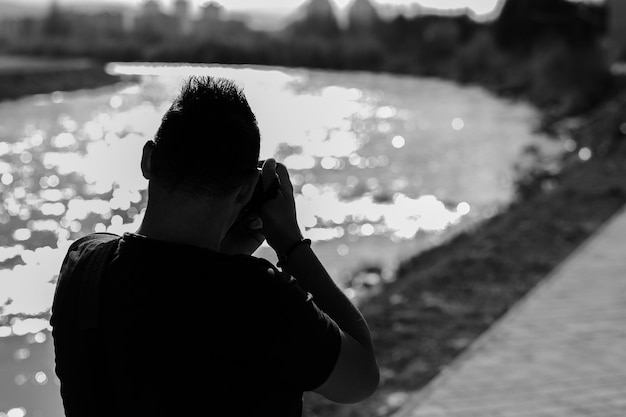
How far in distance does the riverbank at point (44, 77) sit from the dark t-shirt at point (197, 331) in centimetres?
3965

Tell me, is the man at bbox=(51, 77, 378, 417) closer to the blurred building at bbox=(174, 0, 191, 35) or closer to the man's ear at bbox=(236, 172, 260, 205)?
the man's ear at bbox=(236, 172, 260, 205)

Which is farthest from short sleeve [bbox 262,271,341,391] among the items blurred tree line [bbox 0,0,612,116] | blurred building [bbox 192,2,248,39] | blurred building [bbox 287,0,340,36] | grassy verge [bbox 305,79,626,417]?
blurred building [bbox 287,0,340,36]

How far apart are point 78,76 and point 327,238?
3453 centimetres

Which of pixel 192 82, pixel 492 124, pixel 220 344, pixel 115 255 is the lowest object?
pixel 492 124

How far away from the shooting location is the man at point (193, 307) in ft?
5.15

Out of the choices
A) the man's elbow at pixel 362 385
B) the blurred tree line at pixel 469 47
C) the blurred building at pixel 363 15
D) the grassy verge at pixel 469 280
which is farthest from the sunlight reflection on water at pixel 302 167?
the blurred building at pixel 363 15

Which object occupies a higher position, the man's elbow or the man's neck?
the man's neck

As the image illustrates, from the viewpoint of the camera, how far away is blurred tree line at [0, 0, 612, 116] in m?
28.2

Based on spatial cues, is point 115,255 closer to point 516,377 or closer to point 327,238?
point 516,377

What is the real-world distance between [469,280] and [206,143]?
24.2 ft

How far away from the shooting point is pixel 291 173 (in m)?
22.3

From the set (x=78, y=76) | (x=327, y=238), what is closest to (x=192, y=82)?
(x=327, y=238)

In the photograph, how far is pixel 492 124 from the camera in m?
32.2

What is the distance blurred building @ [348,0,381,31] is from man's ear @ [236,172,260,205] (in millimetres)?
70786
